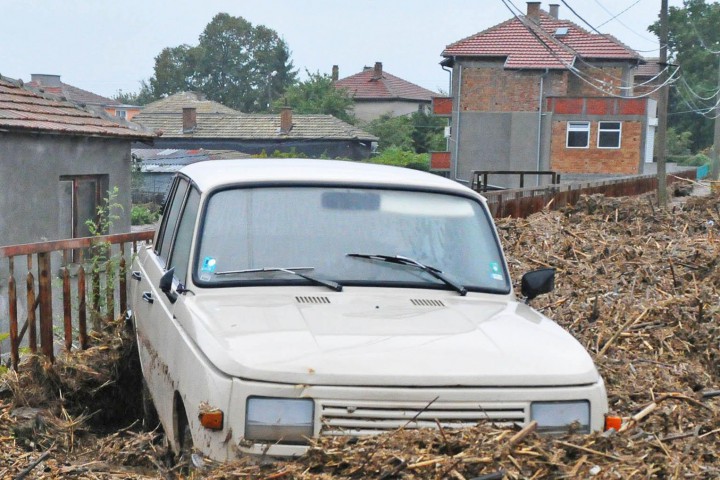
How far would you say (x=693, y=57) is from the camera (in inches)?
3684

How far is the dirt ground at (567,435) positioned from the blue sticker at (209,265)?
3.16 feet

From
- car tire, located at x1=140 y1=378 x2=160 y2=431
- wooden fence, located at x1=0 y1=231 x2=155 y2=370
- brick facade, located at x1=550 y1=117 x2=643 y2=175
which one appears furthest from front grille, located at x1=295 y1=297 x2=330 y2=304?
brick facade, located at x1=550 y1=117 x2=643 y2=175

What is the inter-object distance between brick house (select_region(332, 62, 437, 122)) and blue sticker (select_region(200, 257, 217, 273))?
94.1m

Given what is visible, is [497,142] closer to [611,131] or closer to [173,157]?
[611,131]

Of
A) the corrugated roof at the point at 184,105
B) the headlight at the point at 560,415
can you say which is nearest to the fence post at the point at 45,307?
the headlight at the point at 560,415

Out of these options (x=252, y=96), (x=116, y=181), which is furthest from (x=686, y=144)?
(x=116, y=181)

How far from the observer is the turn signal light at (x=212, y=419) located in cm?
407

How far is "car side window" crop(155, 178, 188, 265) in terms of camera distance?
6.39m

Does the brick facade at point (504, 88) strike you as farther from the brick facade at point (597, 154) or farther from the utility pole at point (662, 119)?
the utility pole at point (662, 119)

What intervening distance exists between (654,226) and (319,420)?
37.7 ft

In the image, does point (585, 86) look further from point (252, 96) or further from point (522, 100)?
point (252, 96)

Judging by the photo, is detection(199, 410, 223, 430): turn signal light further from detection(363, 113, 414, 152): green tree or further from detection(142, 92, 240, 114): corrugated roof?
detection(142, 92, 240, 114): corrugated roof

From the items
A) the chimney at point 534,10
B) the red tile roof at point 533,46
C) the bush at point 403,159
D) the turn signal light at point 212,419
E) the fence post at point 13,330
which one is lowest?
the bush at point 403,159

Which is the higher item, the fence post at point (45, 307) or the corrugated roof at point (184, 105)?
the corrugated roof at point (184, 105)
